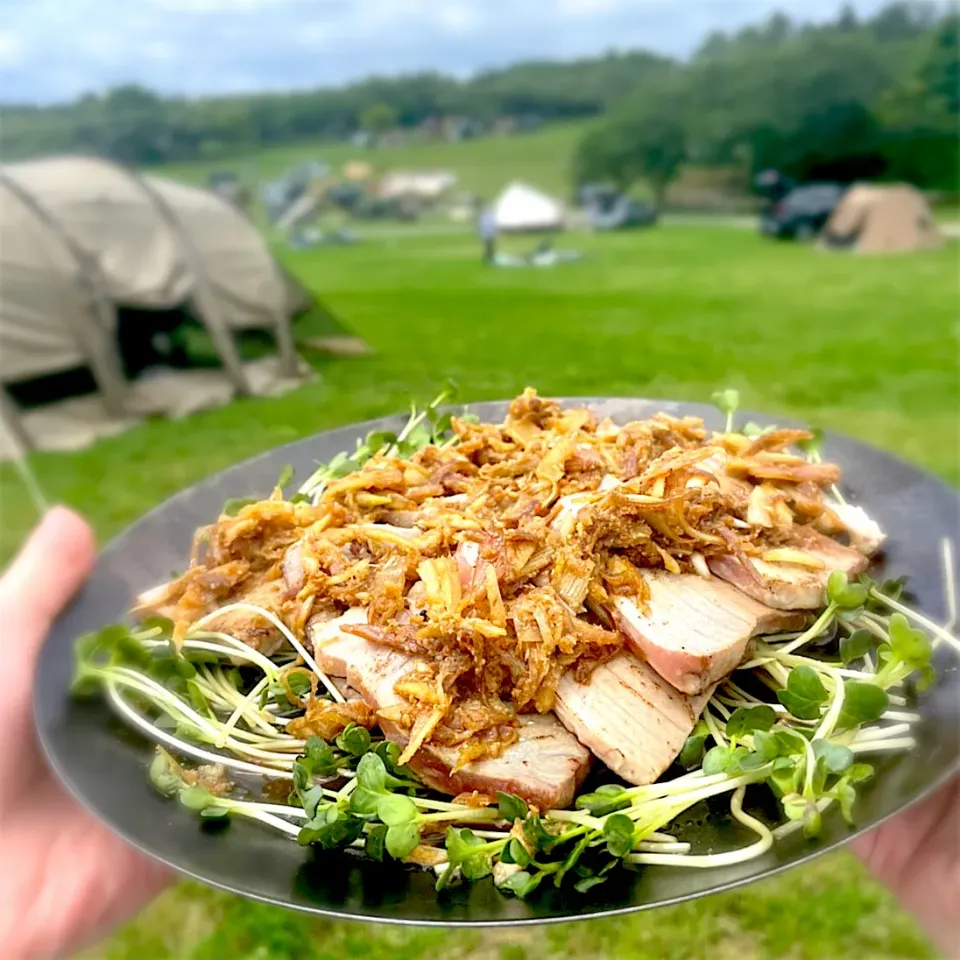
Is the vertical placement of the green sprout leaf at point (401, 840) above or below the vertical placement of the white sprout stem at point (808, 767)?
below

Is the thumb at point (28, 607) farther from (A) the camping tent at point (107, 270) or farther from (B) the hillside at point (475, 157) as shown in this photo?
(A) the camping tent at point (107, 270)

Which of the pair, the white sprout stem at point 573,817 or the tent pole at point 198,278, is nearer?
the white sprout stem at point 573,817

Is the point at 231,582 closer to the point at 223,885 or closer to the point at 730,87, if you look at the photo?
the point at 223,885

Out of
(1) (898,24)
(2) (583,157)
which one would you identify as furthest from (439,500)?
(1) (898,24)

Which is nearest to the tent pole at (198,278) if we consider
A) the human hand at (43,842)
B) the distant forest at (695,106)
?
the distant forest at (695,106)

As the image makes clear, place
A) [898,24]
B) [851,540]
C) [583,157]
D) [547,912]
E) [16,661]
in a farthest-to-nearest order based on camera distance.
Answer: [898,24] < [583,157] < [16,661] < [851,540] < [547,912]

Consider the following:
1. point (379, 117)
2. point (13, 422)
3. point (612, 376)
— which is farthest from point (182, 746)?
point (13, 422)

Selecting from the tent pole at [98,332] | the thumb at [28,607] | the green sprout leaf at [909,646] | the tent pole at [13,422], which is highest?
the green sprout leaf at [909,646]
